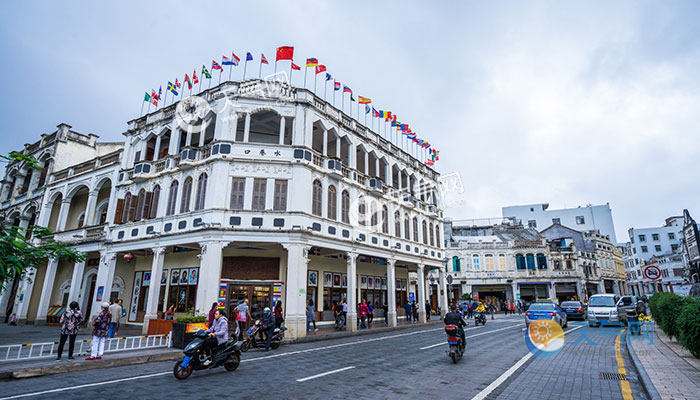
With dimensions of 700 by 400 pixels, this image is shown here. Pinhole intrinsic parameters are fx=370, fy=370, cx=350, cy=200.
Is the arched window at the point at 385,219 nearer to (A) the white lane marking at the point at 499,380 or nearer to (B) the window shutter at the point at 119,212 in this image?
(A) the white lane marking at the point at 499,380

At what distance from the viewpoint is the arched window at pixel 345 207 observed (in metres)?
22.8

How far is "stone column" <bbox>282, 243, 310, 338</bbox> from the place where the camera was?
18266mm

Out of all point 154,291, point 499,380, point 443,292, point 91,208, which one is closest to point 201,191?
point 154,291

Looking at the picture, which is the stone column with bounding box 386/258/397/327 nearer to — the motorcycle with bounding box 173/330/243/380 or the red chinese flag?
the red chinese flag

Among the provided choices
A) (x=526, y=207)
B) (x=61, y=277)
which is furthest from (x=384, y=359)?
(x=526, y=207)

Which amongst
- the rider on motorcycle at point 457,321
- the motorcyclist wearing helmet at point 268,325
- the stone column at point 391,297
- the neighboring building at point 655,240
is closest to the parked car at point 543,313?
the stone column at point 391,297

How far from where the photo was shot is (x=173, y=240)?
1997cm

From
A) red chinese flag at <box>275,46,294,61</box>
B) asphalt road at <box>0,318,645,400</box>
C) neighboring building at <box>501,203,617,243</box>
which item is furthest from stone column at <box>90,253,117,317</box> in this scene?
neighboring building at <box>501,203,617,243</box>

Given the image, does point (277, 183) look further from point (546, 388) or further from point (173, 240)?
point (546, 388)

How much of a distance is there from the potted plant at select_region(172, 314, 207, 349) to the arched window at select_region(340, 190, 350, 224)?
10.3 m

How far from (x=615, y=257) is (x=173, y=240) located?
66307 mm

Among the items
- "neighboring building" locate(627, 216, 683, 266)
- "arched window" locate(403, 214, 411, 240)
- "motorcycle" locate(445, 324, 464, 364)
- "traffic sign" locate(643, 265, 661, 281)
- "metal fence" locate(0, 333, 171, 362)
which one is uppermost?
"neighboring building" locate(627, 216, 683, 266)

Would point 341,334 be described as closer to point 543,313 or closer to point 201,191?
point 201,191

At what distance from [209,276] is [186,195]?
555cm
